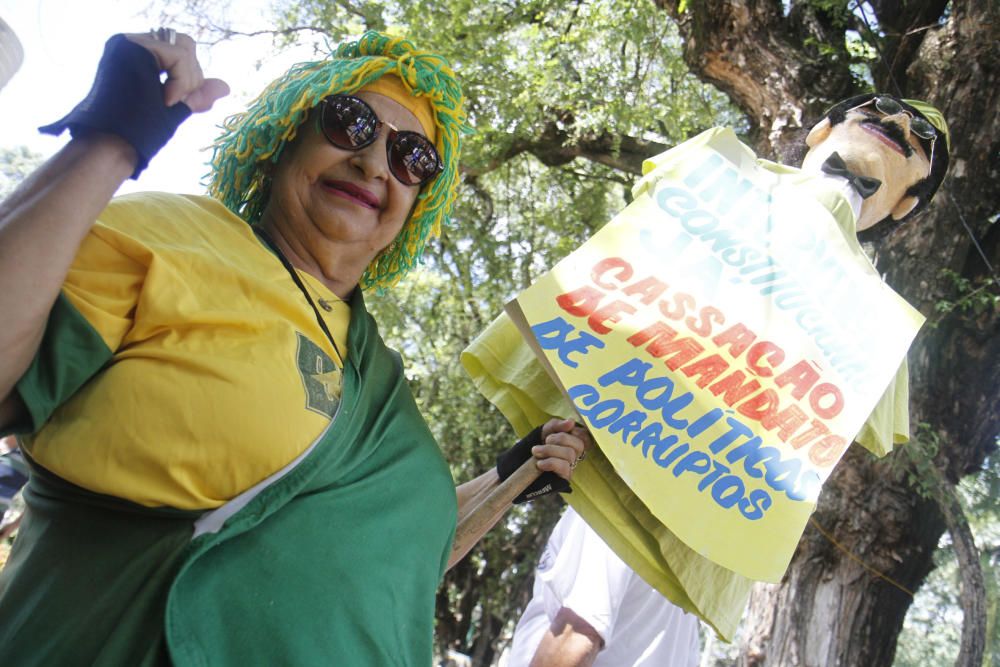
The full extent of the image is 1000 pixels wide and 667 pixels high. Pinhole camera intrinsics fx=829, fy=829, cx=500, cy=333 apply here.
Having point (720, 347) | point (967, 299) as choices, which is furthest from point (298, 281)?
point (967, 299)

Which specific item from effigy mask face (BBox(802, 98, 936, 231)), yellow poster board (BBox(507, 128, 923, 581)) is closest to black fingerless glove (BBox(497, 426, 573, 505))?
yellow poster board (BBox(507, 128, 923, 581))

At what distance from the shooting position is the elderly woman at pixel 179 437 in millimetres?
975

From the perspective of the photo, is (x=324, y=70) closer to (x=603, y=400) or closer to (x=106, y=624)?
(x=603, y=400)

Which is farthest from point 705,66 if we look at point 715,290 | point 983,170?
point 715,290

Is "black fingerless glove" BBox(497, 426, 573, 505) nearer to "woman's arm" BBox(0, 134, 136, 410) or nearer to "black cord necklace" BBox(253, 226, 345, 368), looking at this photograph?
"black cord necklace" BBox(253, 226, 345, 368)

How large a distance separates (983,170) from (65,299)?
3.99 meters

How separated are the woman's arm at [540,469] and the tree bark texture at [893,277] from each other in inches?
79.4

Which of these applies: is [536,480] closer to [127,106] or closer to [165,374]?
[165,374]

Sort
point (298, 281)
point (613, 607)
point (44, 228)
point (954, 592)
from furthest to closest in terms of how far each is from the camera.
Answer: point (954, 592) < point (613, 607) < point (298, 281) < point (44, 228)

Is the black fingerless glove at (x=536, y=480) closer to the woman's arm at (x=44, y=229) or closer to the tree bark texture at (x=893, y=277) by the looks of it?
the woman's arm at (x=44, y=229)

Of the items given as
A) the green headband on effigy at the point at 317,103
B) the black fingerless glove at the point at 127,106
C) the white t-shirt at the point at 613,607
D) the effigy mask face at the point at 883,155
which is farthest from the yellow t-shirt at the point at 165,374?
the effigy mask face at the point at 883,155

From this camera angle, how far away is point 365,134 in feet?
4.96

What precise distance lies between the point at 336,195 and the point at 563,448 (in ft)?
2.22

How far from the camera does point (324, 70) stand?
1588 millimetres
